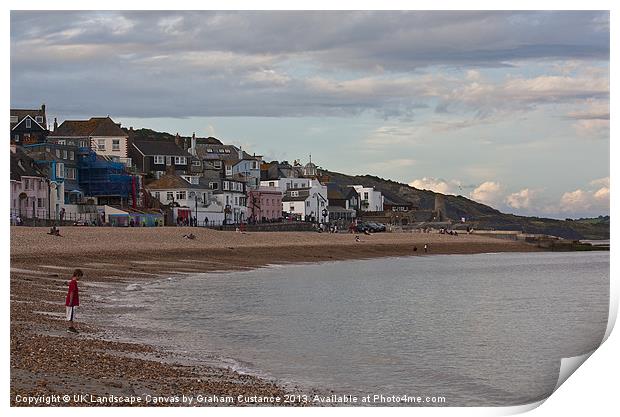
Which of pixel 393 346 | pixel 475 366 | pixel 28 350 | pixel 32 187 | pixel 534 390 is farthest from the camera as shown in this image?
pixel 32 187

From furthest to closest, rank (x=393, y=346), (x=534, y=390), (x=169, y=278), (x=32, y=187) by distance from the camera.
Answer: (x=32, y=187) → (x=169, y=278) → (x=393, y=346) → (x=534, y=390)

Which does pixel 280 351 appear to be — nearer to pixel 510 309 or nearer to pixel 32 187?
pixel 510 309

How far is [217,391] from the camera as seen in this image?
12.6 metres

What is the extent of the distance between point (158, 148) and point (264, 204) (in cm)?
1445

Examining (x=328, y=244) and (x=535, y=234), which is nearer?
(x=328, y=244)

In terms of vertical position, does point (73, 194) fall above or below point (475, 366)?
above

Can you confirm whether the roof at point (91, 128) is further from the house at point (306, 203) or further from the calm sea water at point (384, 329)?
the calm sea water at point (384, 329)

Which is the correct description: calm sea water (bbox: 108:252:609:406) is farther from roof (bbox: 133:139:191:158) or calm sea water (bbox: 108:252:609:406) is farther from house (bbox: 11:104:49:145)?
roof (bbox: 133:139:191:158)

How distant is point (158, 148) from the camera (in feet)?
297

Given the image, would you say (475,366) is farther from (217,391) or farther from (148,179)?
(148,179)

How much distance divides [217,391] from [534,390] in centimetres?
554

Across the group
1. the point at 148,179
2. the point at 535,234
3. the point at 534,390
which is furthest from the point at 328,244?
the point at 534,390

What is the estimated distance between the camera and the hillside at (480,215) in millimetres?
77812

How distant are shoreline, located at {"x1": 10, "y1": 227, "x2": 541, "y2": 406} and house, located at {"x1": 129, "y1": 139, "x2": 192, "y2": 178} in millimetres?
24524
